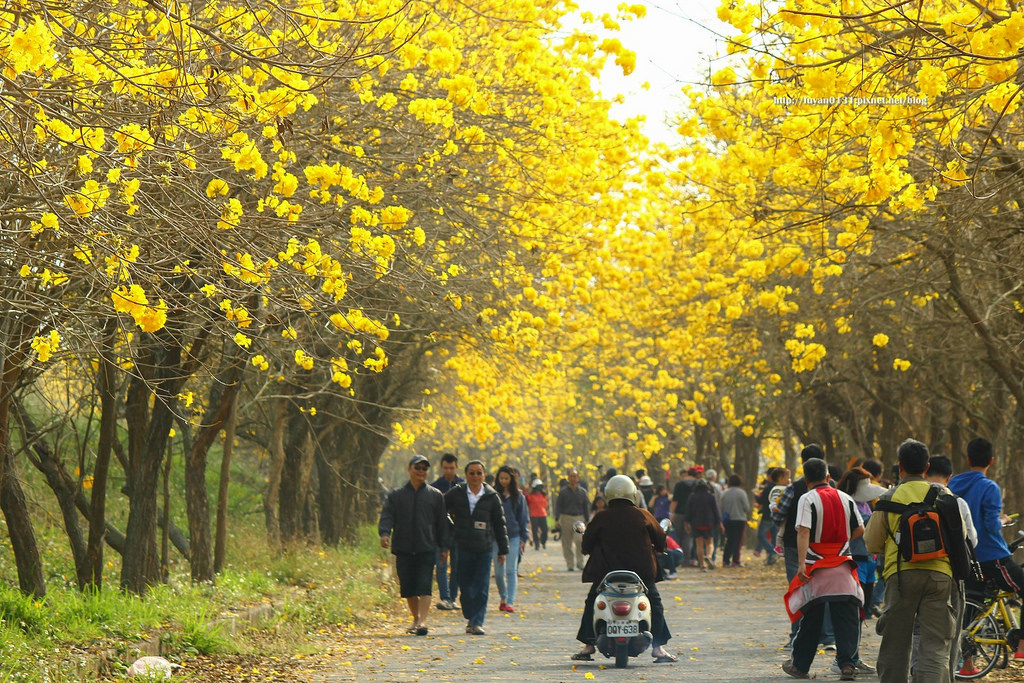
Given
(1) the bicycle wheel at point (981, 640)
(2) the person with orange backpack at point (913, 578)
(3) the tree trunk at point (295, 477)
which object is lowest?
(1) the bicycle wheel at point (981, 640)

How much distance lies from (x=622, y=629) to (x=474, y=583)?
3698 mm

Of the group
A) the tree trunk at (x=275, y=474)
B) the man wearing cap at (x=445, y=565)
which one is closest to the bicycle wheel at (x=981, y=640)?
the man wearing cap at (x=445, y=565)

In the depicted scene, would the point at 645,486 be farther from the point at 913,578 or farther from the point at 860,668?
the point at 913,578

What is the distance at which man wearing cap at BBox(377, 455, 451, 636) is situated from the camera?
45.8ft

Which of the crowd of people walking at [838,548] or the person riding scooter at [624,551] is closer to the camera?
the crowd of people walking at [838,548]

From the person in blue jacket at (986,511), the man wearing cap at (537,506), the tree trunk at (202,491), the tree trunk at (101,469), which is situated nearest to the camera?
the person in blue jacket at (986,511)

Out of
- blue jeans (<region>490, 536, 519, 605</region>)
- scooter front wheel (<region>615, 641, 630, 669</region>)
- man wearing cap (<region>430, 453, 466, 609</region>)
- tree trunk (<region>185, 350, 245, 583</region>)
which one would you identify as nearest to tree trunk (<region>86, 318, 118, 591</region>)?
tree trunk (<region>185, 350, 245, 583</region>)

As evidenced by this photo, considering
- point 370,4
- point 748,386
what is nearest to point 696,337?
point 748,386

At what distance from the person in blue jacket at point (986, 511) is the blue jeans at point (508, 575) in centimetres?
817

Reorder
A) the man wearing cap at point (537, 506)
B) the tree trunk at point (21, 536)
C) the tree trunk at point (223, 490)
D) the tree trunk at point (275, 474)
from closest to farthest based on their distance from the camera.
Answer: the tree trunk at point (21, 536) → the tree trunk at point (223, 490) → the tree trunk at point (275, 474) → the man wearing cap at point (537, 506)

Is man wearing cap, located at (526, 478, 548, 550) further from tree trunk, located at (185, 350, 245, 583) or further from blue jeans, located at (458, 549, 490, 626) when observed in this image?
blue jeans, located at (458, 549, 490, 626)

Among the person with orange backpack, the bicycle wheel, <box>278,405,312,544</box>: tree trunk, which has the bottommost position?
the bicycle wheel

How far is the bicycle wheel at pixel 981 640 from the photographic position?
32.7 feet

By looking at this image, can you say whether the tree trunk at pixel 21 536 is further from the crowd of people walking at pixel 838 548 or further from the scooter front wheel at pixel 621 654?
the scooter front wheel at pixel 621 654
